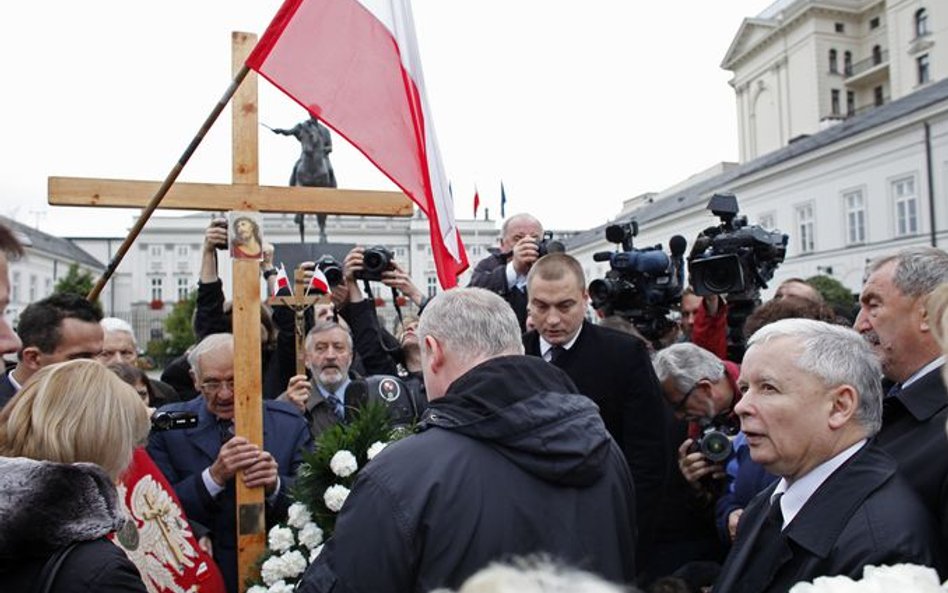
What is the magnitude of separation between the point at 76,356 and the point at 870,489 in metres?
2.79

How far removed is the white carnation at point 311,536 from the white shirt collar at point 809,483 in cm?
145

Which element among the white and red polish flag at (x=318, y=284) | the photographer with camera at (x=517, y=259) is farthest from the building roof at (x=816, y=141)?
the white and red polish flag at (x=318, y=284)

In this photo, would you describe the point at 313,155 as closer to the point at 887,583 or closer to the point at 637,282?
the point at 637,282

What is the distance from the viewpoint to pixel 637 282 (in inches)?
178

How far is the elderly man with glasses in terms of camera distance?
3.02 meters

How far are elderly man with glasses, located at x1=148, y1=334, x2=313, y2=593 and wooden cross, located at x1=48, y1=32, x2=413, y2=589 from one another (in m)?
0.08

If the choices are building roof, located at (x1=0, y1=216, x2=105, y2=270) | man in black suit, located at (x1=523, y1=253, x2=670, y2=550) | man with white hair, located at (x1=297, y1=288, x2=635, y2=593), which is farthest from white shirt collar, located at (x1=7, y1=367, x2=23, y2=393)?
building roof, located at (x1=0, y1=216, x2=105, y2=270)

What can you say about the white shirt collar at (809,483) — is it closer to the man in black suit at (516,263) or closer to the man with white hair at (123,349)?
the man in black suit at (516,263)

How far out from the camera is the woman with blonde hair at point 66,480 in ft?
5.47

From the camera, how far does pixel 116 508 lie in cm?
180

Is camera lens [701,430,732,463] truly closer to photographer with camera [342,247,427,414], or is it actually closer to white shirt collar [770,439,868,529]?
white shirt collar [770,439,868,529]

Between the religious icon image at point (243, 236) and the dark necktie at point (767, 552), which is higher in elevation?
the religious icon image at point (243, 236)

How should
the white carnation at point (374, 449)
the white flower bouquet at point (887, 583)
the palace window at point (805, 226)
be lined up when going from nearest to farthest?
the white flower bouquet at point (887, 583) → the white carnation at point (374, 449) → the palace window at point (805, 226)

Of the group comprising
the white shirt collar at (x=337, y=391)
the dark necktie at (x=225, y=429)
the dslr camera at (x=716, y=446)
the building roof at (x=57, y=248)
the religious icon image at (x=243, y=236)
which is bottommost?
the dslr camera at (x=716, y=446)
